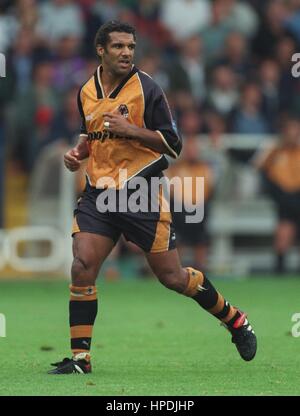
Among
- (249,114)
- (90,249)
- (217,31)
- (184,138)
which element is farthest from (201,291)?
(217,31)

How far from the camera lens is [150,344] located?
11.1 meters

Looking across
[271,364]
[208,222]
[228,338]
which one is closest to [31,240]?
[208,222]

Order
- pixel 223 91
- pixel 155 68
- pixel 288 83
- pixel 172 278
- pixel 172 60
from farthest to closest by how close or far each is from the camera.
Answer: pixel 288 83 < pixel 172 60 < pixel 223 91 < pixel 155 68 < pixel 172 278

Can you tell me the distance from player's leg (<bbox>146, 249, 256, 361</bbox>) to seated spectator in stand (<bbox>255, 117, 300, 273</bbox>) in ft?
29.5

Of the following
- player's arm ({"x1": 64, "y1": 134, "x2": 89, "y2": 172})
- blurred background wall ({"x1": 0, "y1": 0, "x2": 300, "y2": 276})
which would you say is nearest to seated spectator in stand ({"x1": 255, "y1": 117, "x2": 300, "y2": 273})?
blurred background wall ({"x1": 0, "y1": 0, "x2": 300, "y2": 276})

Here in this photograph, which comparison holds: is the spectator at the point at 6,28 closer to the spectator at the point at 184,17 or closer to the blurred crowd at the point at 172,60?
the blurred crowd at the point at 172,60

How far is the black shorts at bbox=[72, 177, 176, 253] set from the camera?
9289mm

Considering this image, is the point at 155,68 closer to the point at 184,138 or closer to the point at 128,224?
the point at 184,138

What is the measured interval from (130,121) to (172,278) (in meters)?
1.12

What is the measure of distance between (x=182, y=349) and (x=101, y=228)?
6.14ft

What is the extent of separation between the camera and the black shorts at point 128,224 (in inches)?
366

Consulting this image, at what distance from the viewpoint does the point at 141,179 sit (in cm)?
938

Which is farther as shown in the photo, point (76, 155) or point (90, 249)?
point (76, 155)

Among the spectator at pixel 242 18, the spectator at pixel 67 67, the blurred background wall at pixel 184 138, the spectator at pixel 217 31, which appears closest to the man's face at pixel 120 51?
the blurred background wall at pixel 184 138
